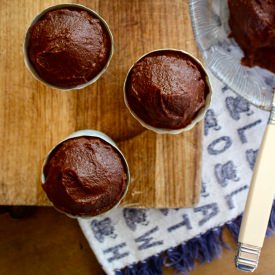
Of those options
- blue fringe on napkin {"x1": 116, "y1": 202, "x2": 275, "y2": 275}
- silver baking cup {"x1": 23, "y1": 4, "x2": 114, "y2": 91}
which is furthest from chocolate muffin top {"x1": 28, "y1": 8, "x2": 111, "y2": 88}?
blue fringe on napkin {"x1": 116, "y1": 202, "x2": 275, "y2": 275}

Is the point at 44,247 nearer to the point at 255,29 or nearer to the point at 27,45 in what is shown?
the point at 27,45

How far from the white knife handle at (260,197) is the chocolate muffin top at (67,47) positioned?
0.42 m

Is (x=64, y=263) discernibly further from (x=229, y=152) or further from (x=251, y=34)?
(x=251, y=34)

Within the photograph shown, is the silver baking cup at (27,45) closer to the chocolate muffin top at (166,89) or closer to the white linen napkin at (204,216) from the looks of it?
the chocolate muffin top at (166,89)

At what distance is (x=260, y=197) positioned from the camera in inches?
40.8

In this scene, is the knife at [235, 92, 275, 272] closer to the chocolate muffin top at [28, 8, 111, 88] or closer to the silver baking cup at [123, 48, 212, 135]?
the silver baking cup at [123, 48, 212, 135]

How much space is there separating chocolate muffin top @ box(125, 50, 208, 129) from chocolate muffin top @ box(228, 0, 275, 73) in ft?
0.38

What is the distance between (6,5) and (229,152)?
715 millimetres

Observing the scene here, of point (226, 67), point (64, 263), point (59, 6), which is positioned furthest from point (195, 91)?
point (64, 263)

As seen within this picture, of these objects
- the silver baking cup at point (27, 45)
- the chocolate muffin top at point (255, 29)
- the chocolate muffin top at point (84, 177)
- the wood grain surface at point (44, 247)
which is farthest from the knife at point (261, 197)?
the wood grain surface at point (44, 247)

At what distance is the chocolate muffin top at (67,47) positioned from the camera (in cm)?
110

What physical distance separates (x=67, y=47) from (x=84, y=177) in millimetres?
297

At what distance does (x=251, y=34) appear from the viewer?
103cm

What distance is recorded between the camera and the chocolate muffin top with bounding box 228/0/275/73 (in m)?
1.01
